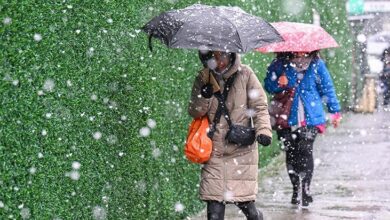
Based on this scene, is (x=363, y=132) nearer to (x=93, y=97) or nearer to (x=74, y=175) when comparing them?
(x=93, y=97)

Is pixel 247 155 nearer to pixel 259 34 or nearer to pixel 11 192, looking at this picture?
pixel 259 34

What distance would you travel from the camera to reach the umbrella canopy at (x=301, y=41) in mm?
7680

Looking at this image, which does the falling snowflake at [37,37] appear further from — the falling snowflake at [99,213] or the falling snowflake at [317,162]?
the falling snowflake at [317,162]

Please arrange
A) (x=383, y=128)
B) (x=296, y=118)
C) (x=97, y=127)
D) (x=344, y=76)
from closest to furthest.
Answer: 1. (x=97, y=127)
2. (x=296, y=118)
3. (x=383, y=128)
4. (x=344, y=76)

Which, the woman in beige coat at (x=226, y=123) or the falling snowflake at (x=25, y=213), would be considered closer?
the falling snowflake at (x=25, y=213)

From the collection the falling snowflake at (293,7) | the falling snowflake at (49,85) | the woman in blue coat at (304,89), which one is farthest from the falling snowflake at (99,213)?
the falling snowflake at (293,7)

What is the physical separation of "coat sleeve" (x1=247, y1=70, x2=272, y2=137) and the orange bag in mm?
360

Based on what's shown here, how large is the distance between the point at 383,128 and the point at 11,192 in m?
12.5

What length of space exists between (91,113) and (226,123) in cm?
98

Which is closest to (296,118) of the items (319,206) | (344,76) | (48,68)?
(319,206)

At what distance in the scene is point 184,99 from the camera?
7.64m

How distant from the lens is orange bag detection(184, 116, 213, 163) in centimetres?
582

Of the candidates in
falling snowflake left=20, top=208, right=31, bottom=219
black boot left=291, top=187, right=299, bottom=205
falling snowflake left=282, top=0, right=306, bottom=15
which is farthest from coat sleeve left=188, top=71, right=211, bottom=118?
falling snowflake left=282, top=0, right=306, bottom=15

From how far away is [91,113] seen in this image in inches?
226
